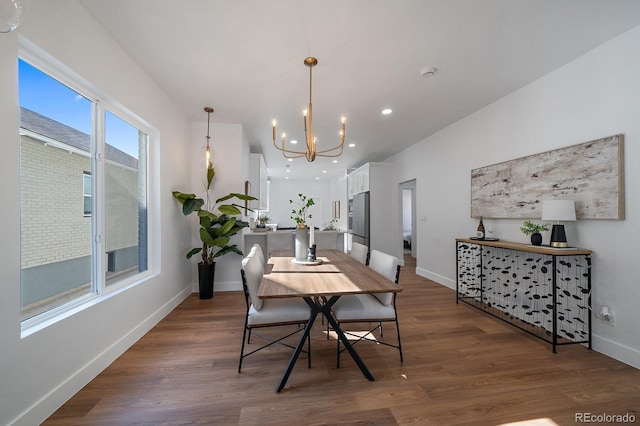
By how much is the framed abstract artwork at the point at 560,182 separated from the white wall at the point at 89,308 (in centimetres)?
410

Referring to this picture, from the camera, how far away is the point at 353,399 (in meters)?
1.72

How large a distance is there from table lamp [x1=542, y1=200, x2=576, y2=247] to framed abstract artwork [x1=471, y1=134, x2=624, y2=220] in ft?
0.56

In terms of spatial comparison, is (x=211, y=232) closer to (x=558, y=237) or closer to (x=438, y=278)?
(x=438, y=278)

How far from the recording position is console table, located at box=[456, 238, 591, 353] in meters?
2.41

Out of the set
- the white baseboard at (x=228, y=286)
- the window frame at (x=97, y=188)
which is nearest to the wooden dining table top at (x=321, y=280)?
the window frame at (x=97, y=188)

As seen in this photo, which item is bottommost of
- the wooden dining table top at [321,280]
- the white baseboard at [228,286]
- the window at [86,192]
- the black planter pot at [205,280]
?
the white baseboard at [228,286]

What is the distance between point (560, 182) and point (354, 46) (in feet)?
7.84

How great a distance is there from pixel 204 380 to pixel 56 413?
2.70ft

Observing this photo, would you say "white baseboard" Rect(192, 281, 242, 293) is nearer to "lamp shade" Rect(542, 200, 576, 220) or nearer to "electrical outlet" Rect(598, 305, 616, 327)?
"lamp shade" Rect(542, 200, 576, 220)

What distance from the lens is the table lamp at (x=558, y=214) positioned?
236 cm

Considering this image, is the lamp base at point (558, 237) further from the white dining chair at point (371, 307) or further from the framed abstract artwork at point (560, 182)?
the white dining chair at point (371, 307)

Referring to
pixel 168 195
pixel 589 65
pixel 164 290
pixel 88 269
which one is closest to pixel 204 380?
pixel 88 269

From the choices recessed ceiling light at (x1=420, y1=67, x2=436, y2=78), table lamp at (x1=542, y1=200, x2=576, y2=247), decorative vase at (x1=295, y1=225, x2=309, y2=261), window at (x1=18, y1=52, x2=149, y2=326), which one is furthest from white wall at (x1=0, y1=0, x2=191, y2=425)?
table lamp at (x1=542, y1=200, x2=576, y2=247)

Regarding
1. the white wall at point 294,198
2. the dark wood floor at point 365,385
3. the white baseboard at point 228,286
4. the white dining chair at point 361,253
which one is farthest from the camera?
the white wall at point 294,198
